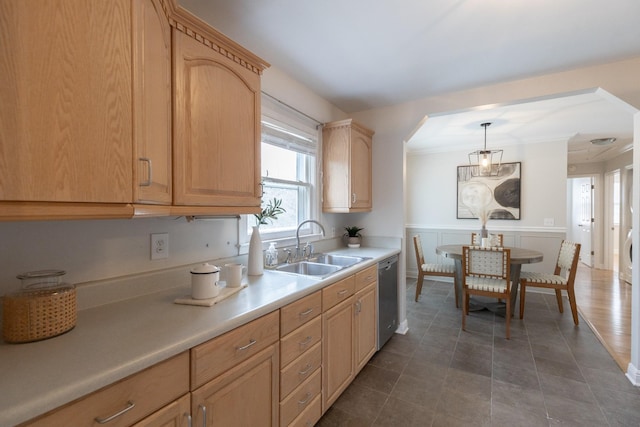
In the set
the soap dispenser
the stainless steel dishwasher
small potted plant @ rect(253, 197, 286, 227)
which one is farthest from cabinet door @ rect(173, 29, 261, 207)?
the stainless steel dishwasher

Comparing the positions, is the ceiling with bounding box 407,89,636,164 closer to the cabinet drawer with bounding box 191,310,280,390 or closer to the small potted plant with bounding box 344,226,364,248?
the small potted plant with bounding box 344,226,364,248

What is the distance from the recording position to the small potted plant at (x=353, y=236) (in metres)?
3.03

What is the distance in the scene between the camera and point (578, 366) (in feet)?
7.59

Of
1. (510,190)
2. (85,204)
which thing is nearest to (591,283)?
(510,190)

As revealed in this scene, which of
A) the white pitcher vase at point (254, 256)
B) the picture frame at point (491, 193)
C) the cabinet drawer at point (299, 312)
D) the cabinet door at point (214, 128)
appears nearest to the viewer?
the cabinet door at point (214, 128)

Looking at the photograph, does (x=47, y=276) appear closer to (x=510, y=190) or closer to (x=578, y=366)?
(x=578, y=366)

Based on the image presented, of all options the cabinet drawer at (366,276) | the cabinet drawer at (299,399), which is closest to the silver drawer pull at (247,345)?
the cabinet drawer at (299,399)

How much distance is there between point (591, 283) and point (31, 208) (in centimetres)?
679

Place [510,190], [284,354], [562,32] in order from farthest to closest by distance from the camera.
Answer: [510,190] < [562,32] < [284,354]

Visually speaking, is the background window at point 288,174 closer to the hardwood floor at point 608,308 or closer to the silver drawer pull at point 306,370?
the silver drawer pull at point 306,370

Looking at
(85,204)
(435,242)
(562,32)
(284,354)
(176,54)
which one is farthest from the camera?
(435,242)

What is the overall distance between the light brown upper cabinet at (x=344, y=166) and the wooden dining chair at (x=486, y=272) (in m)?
1.33

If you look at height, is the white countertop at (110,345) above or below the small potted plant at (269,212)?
below

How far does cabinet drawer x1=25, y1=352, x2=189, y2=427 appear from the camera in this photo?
67cm
